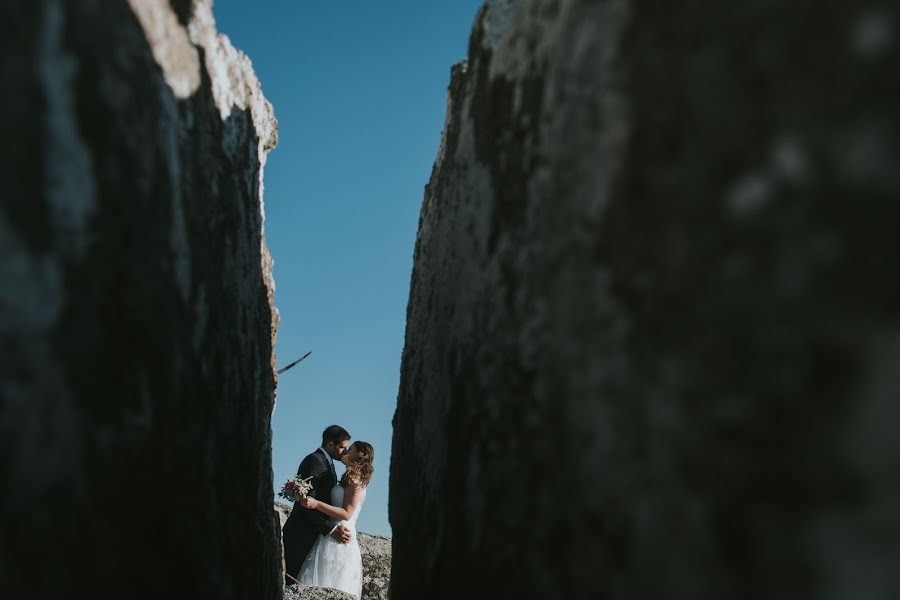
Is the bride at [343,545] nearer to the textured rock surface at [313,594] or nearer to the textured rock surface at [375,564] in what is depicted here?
the textured rock surface at [313,594]

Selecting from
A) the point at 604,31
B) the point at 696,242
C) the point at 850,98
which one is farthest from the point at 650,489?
the point at 604,31

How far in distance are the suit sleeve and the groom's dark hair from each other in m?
0.15

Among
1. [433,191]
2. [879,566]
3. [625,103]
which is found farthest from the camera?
[433,191]

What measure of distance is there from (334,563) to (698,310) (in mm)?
3846

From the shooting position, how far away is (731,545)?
0.86m

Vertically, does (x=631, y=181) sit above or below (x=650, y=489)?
above

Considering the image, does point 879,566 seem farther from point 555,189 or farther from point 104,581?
point 104,581

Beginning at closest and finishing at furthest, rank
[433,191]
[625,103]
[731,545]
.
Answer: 1. [731,545]
2. [625,103]
3. [433,191]

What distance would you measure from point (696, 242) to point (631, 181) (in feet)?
0.53

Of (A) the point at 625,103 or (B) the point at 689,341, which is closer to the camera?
(B) the point at 689,341

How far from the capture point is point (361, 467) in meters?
4.57

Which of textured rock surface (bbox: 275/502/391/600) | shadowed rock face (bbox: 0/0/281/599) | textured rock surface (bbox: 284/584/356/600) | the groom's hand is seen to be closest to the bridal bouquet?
the groom's hand

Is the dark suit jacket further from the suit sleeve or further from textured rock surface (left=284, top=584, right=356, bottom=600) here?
textured rock surface (left=284, top=584, right=356, bottom=600)

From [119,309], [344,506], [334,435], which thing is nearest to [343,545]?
[344,506]
